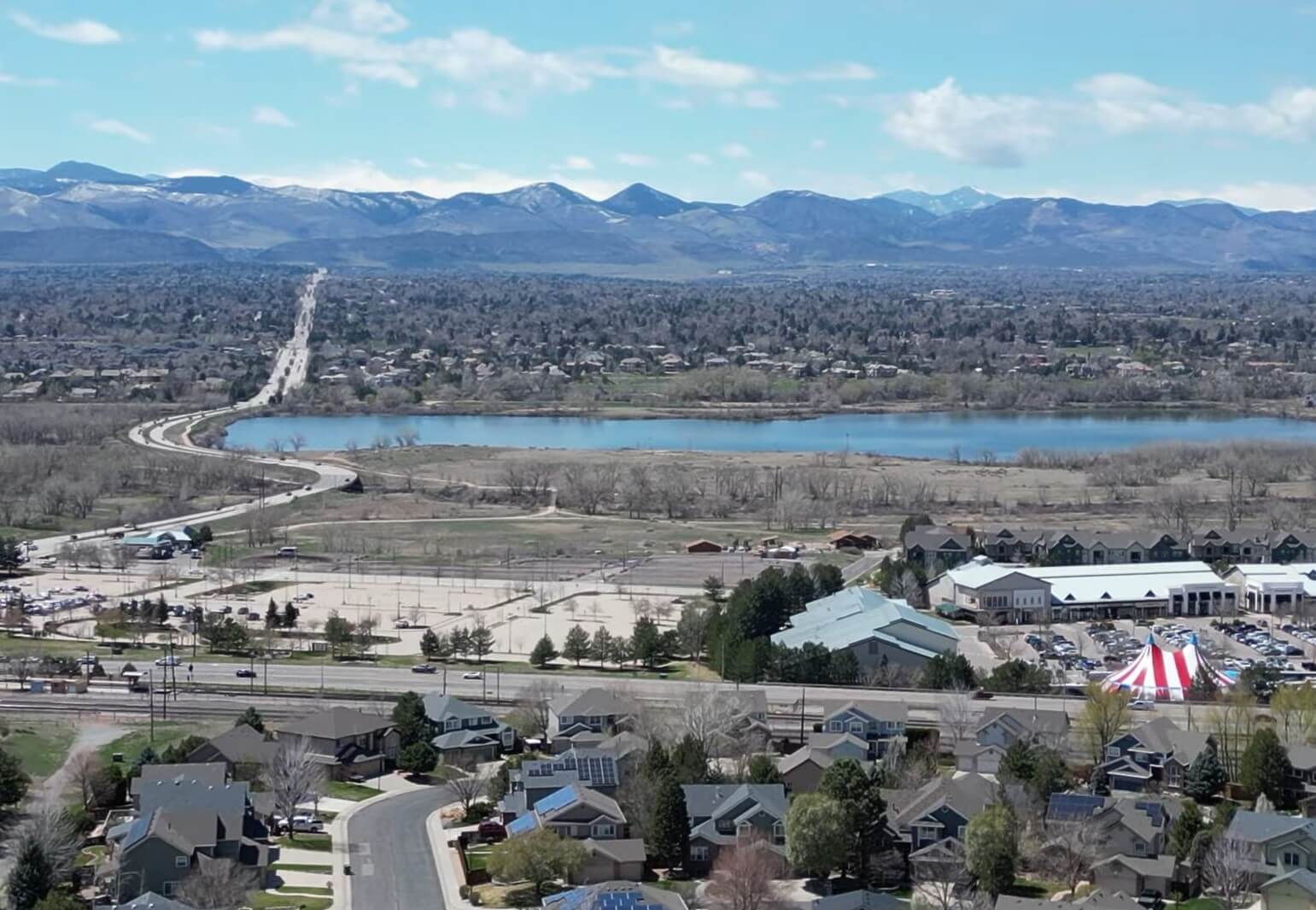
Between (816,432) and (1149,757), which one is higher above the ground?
(1149,757)

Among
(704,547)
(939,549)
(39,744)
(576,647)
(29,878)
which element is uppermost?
(29,878)

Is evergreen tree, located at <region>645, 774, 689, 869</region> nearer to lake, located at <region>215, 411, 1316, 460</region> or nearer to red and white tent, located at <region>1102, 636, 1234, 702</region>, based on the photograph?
red and white tent, located at <region>1102, 636, 1234, 702</region>

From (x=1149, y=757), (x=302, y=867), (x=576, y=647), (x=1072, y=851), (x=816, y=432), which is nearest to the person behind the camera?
(x=1072, y=851)

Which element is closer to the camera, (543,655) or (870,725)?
(870,725)

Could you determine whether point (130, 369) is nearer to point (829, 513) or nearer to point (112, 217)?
point (829, 513)

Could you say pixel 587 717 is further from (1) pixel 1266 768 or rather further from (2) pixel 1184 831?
(1) pixel 1266 768

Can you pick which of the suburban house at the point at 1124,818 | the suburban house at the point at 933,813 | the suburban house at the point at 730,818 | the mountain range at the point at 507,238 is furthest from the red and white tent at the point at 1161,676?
the mountain range at the point at 507,238

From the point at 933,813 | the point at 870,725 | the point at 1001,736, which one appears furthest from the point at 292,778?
the point at 1001,736
